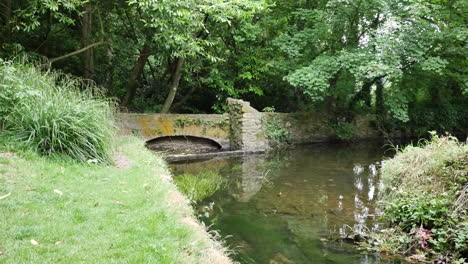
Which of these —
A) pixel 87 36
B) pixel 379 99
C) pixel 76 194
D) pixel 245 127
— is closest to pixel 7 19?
pixel 87 36

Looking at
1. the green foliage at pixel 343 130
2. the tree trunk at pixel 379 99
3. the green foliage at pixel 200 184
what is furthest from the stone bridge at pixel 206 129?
the tree trunk at pixel 379 99

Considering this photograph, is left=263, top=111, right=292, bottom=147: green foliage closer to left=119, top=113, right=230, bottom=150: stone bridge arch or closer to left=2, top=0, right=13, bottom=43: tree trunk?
left=119, top=113, right=230, bottom=150: stone bridge arch

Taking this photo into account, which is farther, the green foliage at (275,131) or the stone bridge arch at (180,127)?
the green foliage at (275,131)

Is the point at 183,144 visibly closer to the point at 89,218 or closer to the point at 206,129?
the point at 206,129

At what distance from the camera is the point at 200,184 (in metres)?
8.10

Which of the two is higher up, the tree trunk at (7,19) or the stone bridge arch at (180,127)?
the tree trunk at (7,19)

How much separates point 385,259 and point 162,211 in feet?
8.91

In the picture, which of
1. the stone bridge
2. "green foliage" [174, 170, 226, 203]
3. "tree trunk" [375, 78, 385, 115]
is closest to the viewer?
"green foliage" [174, 170, 226, 203]

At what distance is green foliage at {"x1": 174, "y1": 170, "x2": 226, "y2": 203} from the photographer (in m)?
7.16

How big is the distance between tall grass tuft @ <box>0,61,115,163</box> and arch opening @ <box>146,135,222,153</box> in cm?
696

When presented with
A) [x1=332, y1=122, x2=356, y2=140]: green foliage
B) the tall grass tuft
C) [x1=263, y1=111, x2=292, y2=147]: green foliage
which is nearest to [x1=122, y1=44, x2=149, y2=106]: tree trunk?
[x1=263, y1=111, x2=292, y2=147]: green foliage

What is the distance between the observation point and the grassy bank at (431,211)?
14.0 feet

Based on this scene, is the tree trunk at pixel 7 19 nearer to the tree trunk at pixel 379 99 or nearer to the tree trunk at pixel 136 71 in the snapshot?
the tree trunk at pixel 136 71

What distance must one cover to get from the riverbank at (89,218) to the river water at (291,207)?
1.11 m
